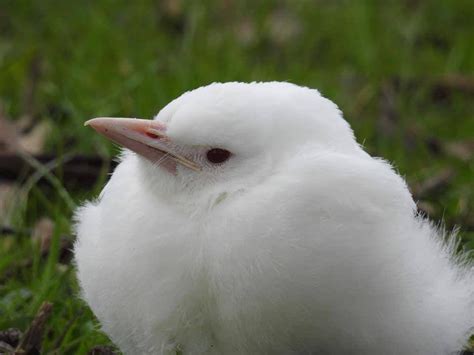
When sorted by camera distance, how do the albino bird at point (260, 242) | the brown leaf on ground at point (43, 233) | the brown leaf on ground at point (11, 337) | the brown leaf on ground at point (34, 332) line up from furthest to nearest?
the brown leaf on ground at point (43, 233)
the brown leaf on ground at point (11, 337)
the brown leaf on ground at point (34, 332)
the albino bird at point (260, 242)

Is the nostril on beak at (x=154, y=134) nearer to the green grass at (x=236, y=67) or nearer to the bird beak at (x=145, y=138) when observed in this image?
the bird beak at (x=145, y=138)

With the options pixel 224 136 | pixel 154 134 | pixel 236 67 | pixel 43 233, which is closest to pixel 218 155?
pixel 224 136

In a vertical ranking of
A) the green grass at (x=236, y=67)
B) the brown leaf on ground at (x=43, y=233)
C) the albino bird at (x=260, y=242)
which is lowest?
the albino bird at (x=260, y=242)

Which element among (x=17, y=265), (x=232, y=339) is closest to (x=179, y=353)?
(x=232, y=339)

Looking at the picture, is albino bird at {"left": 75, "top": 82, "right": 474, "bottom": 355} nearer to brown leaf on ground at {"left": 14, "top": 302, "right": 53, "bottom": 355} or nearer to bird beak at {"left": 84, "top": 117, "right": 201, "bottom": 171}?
bird beak at {"left": 84, "top": 117, "right": 201, "bottom": 171}

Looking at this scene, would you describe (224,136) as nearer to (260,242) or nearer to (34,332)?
(260,242)

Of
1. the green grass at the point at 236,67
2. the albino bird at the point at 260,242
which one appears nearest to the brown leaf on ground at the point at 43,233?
the green grass at the point at 236,67

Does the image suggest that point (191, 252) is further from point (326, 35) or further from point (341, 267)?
point (326, 35)
